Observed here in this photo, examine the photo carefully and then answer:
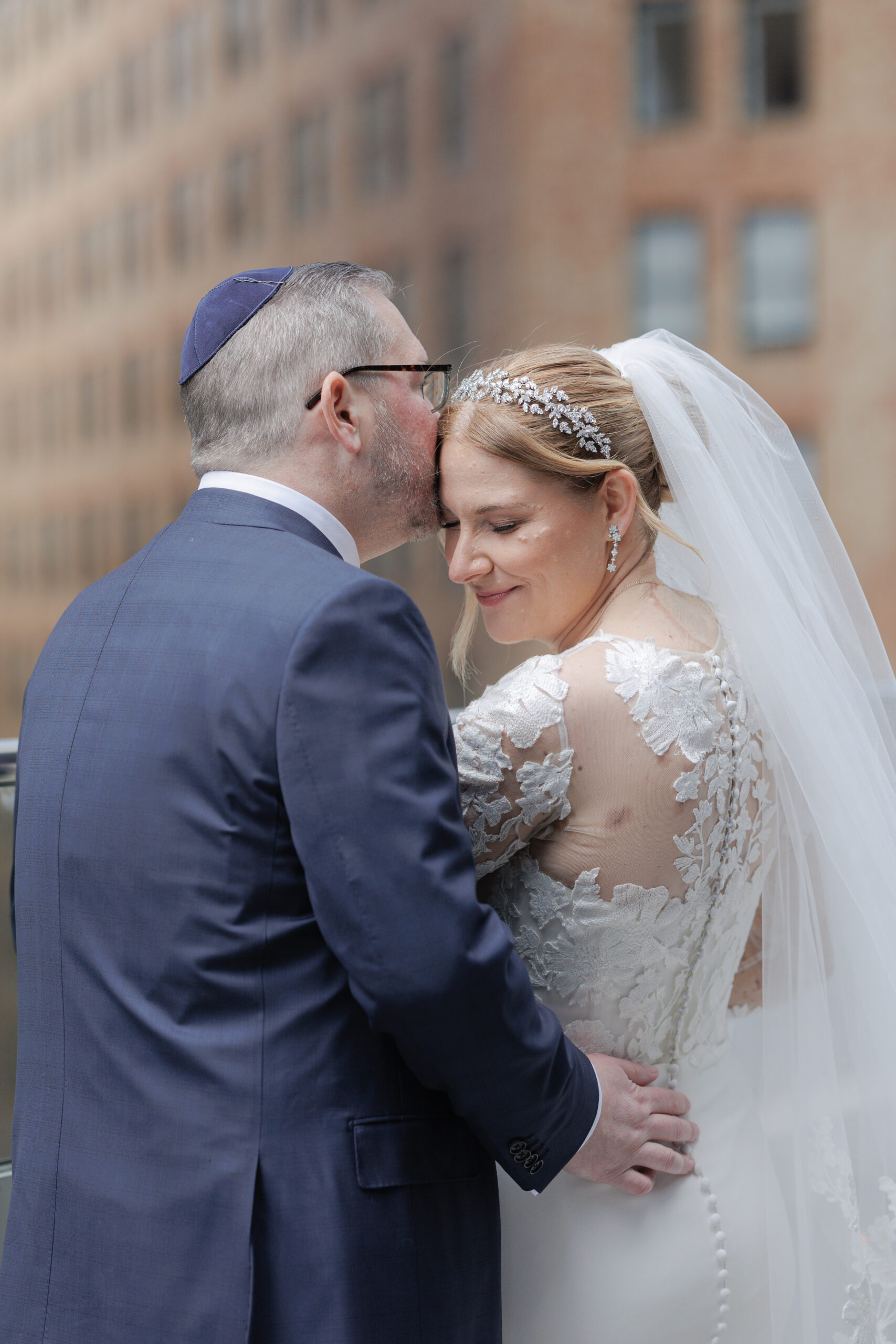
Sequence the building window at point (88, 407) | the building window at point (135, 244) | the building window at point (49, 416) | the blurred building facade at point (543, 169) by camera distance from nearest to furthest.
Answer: the blurred building facade at point (543, 169) < the building window at point (135, 244) < the building window at point (88, 407) < the building window at point (49, 416)

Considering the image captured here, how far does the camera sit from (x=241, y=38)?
53.6ft

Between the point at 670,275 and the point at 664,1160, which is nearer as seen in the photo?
the point at 664,1160

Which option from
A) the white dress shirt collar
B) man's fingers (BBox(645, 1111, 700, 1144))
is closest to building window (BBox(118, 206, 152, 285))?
the white dress shirt collar

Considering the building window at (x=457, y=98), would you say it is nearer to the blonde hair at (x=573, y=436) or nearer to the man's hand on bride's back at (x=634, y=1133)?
the blonde hair at (x=573, y=436)

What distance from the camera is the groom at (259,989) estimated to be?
53.8 inches

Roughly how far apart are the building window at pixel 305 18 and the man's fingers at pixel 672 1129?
596 inches

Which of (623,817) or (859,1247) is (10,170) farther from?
(859,1247)

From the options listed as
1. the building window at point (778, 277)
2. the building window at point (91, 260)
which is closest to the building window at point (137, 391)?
the building window at point (91, 260)

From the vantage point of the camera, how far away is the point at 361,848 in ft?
4.42

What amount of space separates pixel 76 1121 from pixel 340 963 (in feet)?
1.33

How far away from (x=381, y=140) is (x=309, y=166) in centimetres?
124

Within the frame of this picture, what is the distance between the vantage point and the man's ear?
1.66m

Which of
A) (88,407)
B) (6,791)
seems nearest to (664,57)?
(88,407)

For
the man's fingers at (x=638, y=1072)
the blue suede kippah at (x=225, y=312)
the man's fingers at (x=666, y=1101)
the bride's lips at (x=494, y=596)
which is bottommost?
the man's fingers at (x=666, y=1101)
